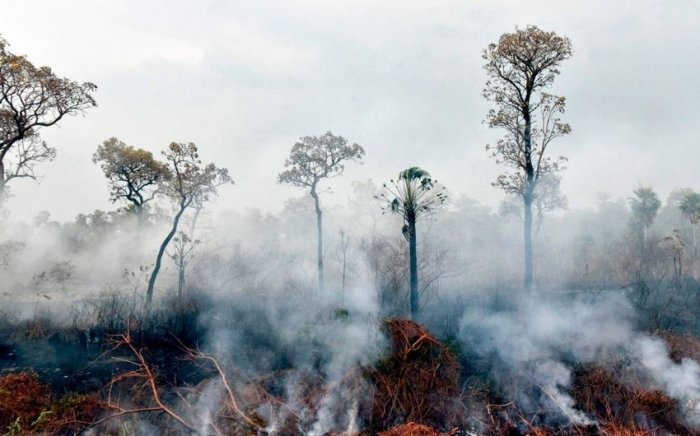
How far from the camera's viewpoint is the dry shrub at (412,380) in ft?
33.5

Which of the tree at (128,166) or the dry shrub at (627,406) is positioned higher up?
the tree at (128,166)

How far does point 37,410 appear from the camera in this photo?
10.3m

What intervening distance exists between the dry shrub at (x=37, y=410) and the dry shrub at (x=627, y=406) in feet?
40.0

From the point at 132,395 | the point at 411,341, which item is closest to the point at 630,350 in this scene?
the point at 411,341

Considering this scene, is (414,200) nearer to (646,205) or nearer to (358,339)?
(358,339)

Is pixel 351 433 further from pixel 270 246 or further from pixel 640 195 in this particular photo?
pixel 640 195

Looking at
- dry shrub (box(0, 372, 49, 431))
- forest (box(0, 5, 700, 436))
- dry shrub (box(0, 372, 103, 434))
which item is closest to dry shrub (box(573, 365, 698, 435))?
forest (box(0, 5, 700, 436))

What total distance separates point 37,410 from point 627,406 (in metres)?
14.5

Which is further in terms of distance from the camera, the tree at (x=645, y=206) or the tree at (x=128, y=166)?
the tree at (x=645, y=206)

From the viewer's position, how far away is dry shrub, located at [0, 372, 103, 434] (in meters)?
9.59

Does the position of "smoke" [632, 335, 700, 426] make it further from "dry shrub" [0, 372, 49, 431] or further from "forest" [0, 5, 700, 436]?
"dry shrub" [0, 372, 49, 431]

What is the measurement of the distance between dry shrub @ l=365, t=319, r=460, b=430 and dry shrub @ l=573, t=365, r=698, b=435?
134 inches

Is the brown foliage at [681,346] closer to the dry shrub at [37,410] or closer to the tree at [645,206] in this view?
the dry shrub at [37,410]

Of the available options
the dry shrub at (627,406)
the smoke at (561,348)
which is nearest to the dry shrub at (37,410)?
the smoke at (561,348)
